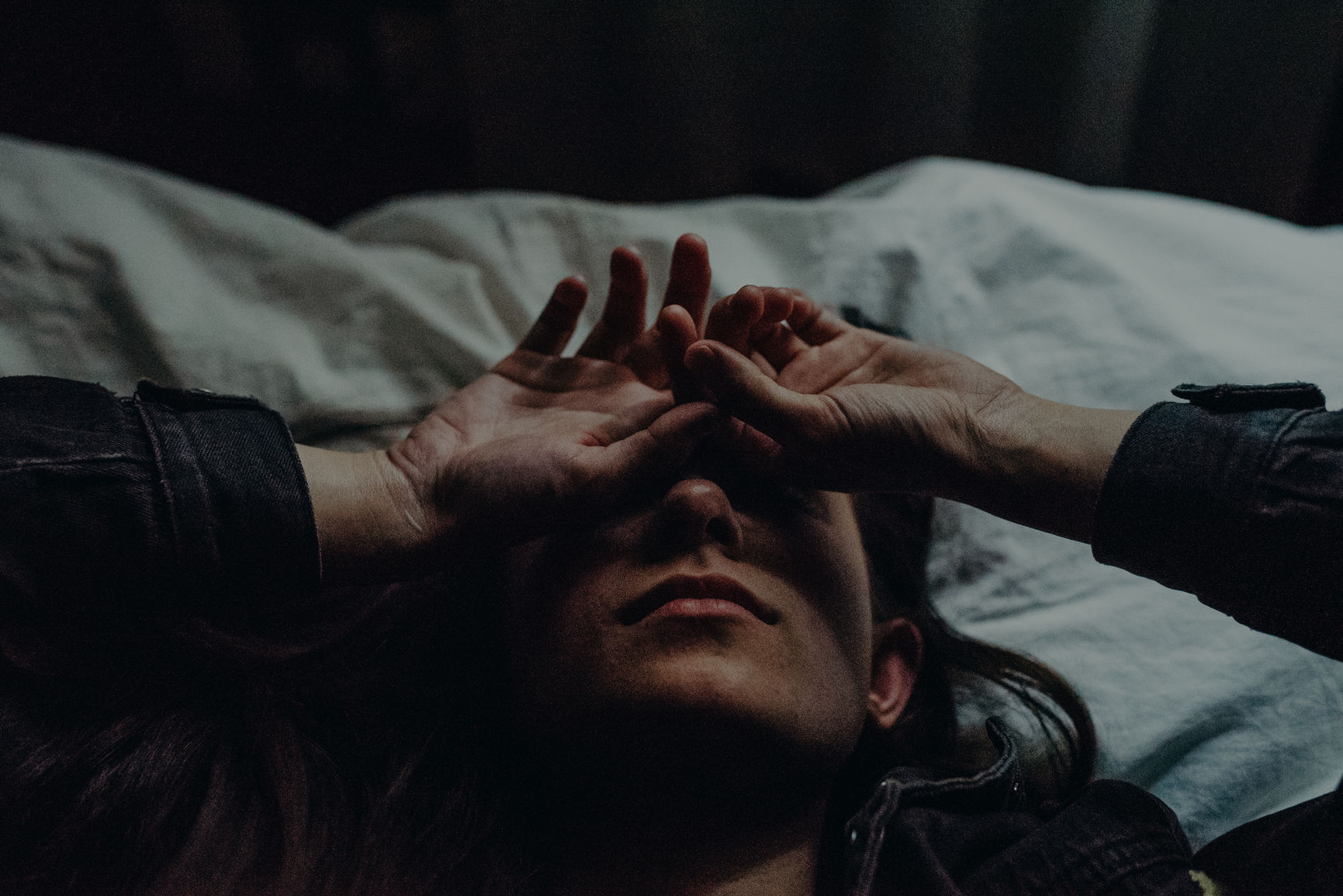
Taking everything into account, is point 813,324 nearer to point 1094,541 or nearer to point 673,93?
point 1094,541

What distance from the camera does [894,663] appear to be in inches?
37.1

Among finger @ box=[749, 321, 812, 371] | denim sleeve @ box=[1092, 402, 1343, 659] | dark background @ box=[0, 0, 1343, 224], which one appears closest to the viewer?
denim sleeve @ box=[1092, 402, 1343, 659]

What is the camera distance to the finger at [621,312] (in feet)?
2.75

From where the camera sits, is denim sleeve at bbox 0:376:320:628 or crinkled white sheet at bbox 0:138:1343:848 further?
crinkled white sheet at bbox 0:138:1343:848

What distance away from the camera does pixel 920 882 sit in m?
0.75

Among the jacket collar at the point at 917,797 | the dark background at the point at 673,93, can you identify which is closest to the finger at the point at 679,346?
the jacket collar at the point at 917,797

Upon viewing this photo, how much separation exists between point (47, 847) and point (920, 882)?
69 cm

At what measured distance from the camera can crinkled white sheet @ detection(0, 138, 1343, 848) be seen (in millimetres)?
902

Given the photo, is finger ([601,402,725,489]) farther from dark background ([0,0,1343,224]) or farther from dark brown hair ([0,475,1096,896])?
dark background ([0,0,1343,224])

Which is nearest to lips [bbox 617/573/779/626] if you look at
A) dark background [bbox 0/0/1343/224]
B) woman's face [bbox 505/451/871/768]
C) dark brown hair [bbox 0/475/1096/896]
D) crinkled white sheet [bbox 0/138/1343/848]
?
woman's face [bbox 505/451/871/768]

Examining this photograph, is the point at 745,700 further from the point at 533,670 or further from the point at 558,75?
the point at 558,75

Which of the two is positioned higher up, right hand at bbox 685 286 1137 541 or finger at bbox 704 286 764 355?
finger at bbox 704 286 764 355

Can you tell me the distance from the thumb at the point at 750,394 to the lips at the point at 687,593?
0.39 feet

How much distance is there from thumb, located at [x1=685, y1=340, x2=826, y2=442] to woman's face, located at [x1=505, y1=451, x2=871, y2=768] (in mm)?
67
